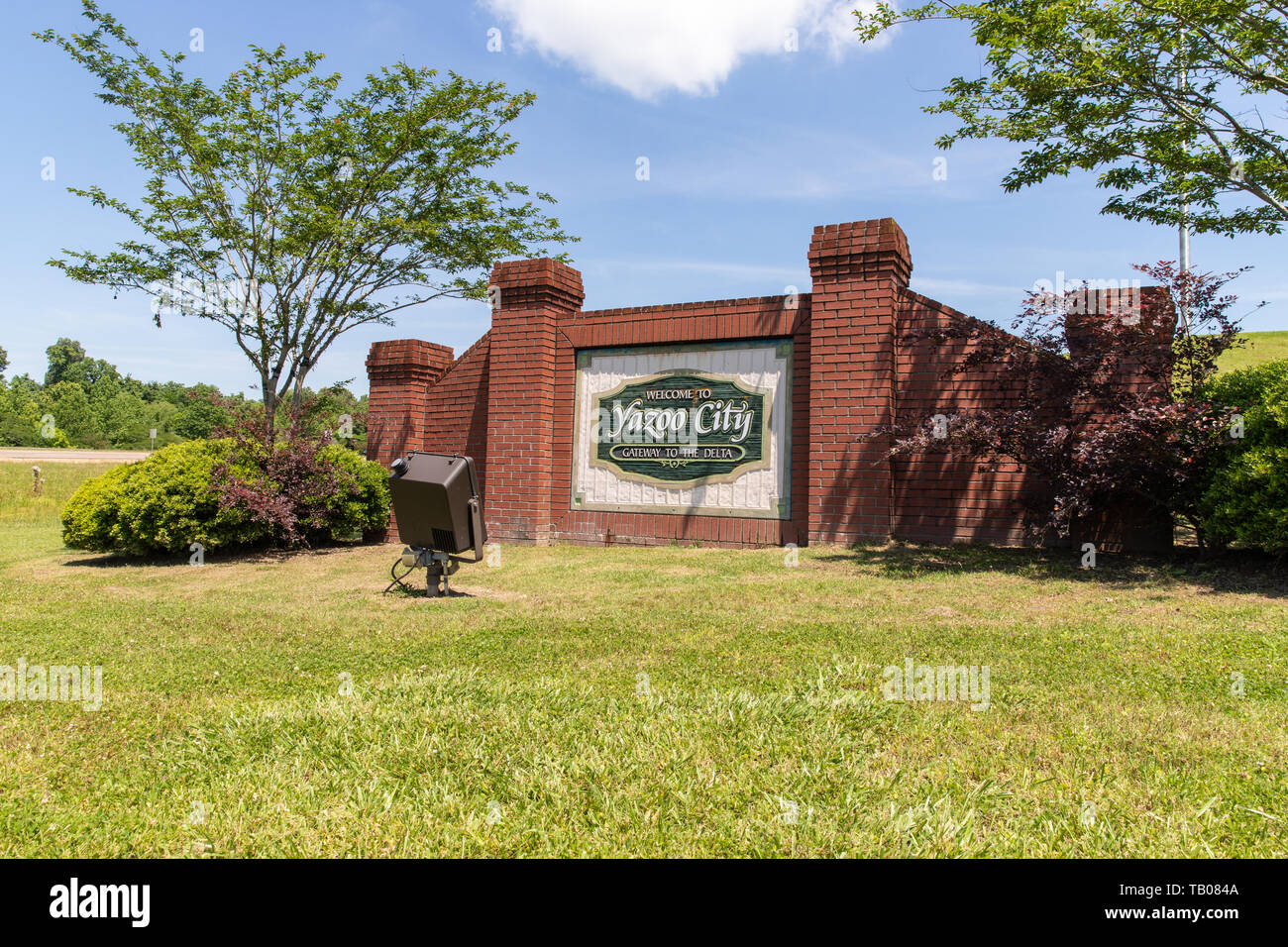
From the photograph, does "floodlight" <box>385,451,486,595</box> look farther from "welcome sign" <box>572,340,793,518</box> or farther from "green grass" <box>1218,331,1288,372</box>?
"green grass" <box>1218,331,1288,372</box>

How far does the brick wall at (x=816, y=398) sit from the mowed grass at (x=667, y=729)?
2576 millimetres

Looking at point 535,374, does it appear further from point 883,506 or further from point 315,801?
point 315,801

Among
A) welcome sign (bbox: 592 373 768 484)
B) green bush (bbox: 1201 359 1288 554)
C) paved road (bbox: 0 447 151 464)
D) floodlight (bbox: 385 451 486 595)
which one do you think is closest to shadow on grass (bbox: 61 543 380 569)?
welcome sign (bbox: 592 373 768 484)

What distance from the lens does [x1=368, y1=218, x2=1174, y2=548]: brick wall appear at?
9.90m

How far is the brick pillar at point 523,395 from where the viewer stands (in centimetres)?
1238

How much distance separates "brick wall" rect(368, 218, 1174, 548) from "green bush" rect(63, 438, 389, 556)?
3.32 m

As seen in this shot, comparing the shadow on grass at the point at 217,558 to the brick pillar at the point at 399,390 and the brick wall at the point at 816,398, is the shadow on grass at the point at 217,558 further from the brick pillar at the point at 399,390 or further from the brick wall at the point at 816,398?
the brick wall at the point at 816,398

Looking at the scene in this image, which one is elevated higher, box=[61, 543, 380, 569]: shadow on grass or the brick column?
the brick column

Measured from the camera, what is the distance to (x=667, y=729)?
379 cm

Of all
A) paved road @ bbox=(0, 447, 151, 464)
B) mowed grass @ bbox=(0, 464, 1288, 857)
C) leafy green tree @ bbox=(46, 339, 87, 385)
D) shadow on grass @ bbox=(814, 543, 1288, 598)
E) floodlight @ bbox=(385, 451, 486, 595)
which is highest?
leafy green tree @ bbox=(46, 339, 87, 385)

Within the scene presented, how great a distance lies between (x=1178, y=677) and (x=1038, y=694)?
3.38ft

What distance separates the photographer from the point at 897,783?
3203 mm

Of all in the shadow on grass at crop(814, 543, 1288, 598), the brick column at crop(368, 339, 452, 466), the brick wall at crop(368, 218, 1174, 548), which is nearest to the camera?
the shadow on grass at crop(814, 543, 1288, 598)

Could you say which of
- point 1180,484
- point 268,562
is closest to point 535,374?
point 268,562
